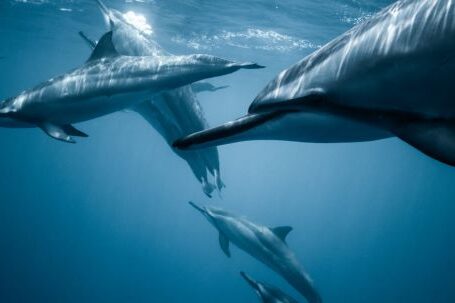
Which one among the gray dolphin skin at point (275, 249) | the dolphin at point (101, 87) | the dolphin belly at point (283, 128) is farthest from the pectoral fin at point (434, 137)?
the gray dolphin skin at point (275, 249)

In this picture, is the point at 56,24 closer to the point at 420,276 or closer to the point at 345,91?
the point at 345,91

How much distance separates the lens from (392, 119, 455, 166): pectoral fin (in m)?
1.70

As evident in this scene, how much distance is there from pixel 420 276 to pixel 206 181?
4878 centimetres

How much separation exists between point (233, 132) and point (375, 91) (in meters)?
0.83

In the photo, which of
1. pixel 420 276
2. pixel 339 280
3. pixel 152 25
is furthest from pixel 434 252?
pixel 152 25

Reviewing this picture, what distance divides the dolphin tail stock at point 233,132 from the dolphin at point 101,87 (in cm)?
218

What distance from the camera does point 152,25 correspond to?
Answer: 75.2 ft

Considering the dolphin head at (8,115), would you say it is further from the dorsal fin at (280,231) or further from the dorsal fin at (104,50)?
the dorsal fin at (280,231)

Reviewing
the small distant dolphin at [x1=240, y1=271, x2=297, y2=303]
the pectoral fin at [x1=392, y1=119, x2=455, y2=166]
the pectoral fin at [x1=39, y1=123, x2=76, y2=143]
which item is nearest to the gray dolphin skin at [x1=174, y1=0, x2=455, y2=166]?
the pectoral fin at [x1=392, y1=119, x2=455, y2=166]

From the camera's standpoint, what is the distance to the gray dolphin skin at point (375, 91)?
5.25 ft

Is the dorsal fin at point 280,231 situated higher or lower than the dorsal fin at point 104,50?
lower

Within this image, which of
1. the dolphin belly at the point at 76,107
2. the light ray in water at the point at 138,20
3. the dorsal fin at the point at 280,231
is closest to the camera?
the dolphin belly at the point at 76,107

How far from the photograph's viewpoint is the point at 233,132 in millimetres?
2139

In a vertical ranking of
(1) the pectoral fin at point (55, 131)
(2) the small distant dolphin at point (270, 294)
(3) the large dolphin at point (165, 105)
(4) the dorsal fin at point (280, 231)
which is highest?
(3) the large dolphin at point (165, 105)
